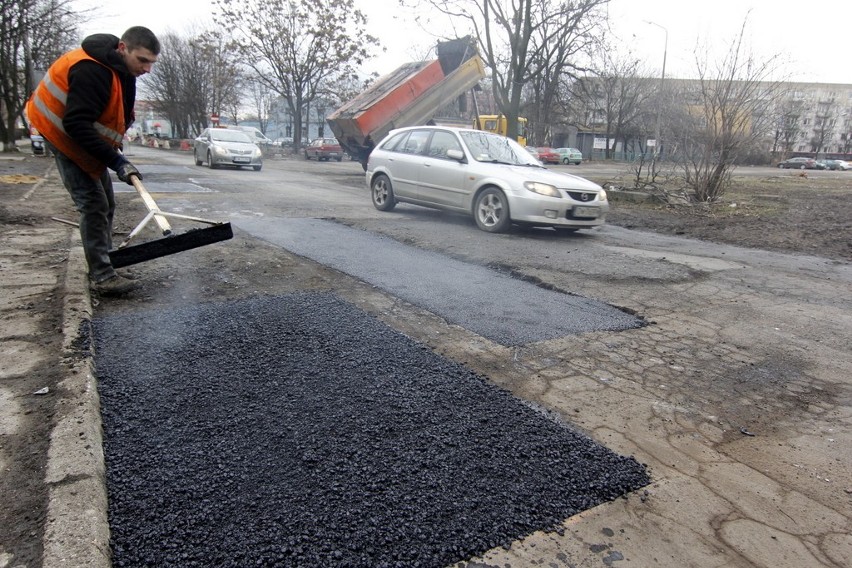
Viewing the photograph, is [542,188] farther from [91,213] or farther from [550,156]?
[550,156]

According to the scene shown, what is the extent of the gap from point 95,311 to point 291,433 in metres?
2.43

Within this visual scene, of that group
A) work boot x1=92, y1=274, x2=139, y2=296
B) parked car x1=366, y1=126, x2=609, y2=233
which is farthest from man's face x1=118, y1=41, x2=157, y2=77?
parked car x1=366, y1=126, x2=609, y2=233

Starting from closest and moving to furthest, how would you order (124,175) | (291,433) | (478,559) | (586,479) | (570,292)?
(478,559), (586,479), (291,433), (124,175), (570,292)

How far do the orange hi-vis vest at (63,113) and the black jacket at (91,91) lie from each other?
0.05 metres

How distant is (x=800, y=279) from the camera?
631 cm

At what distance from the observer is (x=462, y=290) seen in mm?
5180

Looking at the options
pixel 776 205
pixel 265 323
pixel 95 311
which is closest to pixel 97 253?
pixel 95 311

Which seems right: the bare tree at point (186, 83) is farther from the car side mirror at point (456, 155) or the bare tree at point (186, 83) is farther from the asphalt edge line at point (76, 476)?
the asphalt edge line at point (76, 476)

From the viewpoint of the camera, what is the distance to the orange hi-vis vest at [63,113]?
3994 millimetres

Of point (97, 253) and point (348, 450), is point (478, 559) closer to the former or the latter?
point (348, 450)

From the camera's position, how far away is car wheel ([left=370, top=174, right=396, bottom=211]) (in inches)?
403

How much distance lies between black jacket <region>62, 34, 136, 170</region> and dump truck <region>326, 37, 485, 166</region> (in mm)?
13246

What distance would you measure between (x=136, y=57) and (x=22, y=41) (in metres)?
26.5

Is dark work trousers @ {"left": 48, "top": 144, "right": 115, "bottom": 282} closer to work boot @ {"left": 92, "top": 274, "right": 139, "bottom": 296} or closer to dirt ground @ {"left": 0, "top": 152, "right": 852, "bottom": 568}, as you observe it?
work boot @ {"left": 92, "top": 274, "right": 139, "bottom": 296}
